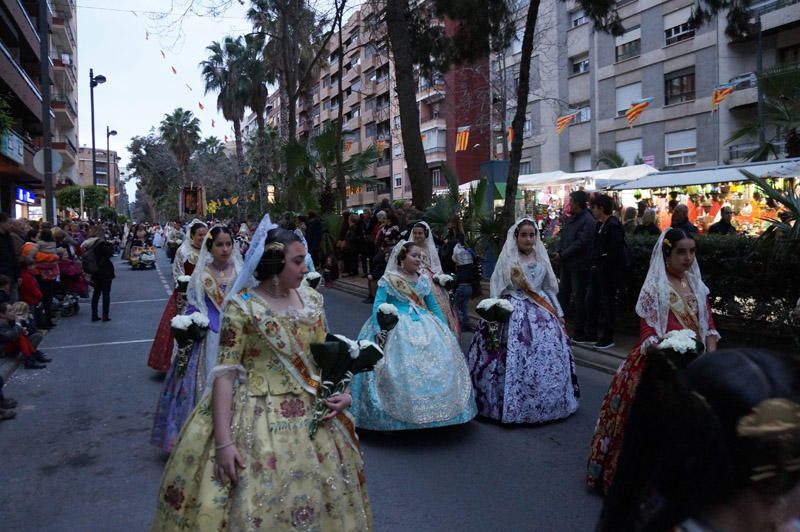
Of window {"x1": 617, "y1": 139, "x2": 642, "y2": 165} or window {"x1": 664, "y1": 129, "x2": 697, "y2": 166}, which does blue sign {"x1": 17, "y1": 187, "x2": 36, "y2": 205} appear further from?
window {"x1": 664, "y1": 129, "x2": 697, "y2": 166}

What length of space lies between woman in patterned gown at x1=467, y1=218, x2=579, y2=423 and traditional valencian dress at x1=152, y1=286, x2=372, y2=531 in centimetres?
314

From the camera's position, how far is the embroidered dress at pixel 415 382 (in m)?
5.48

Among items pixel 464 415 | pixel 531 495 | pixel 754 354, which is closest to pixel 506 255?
pixel 464 415

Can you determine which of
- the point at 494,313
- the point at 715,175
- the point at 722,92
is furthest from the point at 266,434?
the point at 722,92

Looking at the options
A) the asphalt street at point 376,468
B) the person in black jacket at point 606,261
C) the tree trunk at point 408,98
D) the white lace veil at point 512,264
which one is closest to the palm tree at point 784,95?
the person in black jacket at point 606,261

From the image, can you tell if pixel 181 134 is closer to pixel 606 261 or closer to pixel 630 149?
pixel 630 149

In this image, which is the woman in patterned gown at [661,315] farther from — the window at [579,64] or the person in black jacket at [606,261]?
the window at [579,64]

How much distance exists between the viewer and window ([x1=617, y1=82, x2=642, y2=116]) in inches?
1182

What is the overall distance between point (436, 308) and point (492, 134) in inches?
1164

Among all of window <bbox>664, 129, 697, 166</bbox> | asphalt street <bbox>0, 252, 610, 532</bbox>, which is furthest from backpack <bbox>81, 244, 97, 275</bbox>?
window <bbox>664, 129, 697, 166</bbox>

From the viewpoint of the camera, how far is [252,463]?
8.76ft

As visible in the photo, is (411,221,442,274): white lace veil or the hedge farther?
the hedge

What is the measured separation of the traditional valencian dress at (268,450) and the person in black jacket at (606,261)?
645 cm

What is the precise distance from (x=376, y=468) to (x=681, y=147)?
2635 cm
